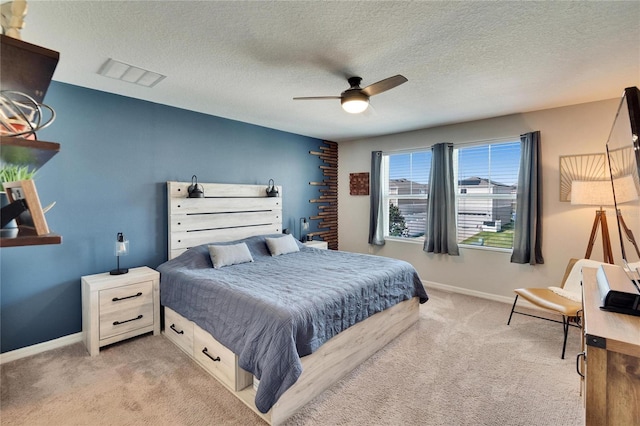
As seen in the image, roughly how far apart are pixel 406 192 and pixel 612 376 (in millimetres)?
4163

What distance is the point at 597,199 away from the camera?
303 centimetres

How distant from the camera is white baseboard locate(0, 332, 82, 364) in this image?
100 inches

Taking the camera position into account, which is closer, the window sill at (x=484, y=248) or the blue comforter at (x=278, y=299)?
the blue comforter at (x=278, y=299)

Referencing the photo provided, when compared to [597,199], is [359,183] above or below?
above

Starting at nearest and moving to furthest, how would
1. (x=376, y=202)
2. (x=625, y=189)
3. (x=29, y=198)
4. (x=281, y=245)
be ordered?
(x=29, y=198) < (x=625, y=189) < (x=281, y=245) < (x=376, y=202)

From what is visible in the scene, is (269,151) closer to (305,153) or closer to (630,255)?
(305,153)

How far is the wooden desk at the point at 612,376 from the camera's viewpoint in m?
0.98

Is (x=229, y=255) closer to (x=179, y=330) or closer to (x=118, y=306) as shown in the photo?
(x=179, y=330)

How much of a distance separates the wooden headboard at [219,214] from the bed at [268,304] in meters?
0.01

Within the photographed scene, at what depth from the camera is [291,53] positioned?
7.38ft

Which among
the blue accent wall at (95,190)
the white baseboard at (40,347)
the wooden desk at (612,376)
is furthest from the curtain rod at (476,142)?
the white baseboard at (40,347)

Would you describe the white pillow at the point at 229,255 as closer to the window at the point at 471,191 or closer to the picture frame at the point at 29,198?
the picture frame at the point at 29,198

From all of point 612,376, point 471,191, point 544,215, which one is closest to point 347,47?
point 612,376

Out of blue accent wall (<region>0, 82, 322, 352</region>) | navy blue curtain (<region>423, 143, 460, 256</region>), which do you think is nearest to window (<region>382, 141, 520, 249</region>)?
navy blue curtain (<region>423, 143, 460, 256</region>)
